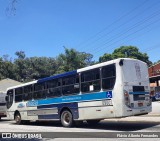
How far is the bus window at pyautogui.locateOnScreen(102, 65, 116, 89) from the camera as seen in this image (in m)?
14.2

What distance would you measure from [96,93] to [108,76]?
3.62ft

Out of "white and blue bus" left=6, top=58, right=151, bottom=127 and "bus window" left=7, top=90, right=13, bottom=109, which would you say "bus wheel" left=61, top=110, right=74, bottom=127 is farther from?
"bus window" left=7, top=90, right=13, bottom=109

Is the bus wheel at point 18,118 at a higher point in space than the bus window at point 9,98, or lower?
lower

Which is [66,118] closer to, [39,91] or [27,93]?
[39,91]

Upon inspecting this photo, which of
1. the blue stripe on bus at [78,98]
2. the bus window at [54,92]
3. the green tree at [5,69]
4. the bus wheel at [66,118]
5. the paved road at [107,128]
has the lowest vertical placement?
the paved road at [107,128]

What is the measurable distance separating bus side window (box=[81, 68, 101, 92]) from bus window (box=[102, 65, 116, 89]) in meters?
0.36

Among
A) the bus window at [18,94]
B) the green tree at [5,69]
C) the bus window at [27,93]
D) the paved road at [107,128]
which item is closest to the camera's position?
the paved road at [107,128]

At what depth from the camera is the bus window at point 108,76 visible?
14.2m

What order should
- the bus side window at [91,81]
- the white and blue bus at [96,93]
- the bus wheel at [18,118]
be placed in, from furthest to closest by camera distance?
the bus wheel at [18,118] < the bus side window at [91,81] < the white and blue bus at [96,93]

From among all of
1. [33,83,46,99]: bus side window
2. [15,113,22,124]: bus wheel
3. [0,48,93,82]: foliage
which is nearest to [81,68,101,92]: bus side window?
[33,83,46,99]: bus side window

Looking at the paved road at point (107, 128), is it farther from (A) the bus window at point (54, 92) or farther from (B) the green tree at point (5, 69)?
(B) the green tree at point (5, 69)

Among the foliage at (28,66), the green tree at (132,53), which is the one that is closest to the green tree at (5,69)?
the foliage at (28,66)

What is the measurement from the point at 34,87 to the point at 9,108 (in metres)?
4.22

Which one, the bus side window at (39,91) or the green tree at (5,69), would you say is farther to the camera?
the green tree at (5,69)
